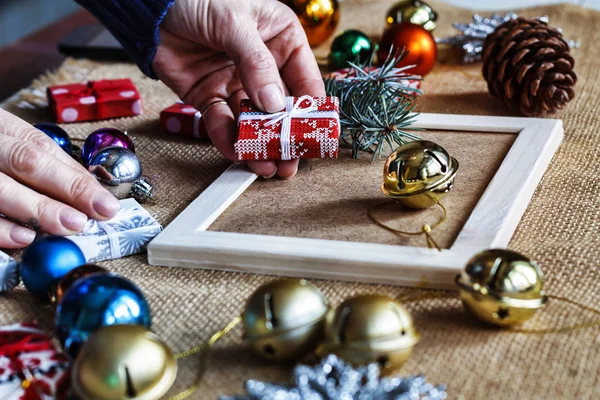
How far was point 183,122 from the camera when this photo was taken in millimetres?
1152

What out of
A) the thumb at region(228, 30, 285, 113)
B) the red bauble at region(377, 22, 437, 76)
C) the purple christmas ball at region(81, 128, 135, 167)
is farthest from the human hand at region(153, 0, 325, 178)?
the red bauble at region(377, 22, 437, 76)

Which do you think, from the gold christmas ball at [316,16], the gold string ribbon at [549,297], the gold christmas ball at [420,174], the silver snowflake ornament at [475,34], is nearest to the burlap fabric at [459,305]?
the gold string ribbon at [549,297]

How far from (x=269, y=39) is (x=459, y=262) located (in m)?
0.60

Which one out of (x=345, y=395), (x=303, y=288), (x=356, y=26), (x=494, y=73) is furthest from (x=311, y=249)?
(x=356, y=26)

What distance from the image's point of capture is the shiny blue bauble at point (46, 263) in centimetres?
73

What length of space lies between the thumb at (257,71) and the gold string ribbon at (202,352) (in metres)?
0.36

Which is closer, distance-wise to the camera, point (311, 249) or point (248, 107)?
point (311, 249)

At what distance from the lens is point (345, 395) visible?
1.80 feet

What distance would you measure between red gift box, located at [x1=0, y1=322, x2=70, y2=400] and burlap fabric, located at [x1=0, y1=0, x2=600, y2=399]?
0.04 meters

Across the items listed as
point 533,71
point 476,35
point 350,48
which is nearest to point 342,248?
point 533,71

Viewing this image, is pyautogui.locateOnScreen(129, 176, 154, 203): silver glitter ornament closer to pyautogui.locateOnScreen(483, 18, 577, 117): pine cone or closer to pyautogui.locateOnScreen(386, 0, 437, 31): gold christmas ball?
pyautogui.locateOnScreen(483, 18, 577, 117): pine cone

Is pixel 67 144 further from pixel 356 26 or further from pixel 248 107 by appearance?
pixel 356 26

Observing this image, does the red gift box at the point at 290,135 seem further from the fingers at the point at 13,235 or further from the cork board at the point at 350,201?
the fingers at the point at 13,235

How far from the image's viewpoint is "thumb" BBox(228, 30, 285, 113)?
38.3 inches
